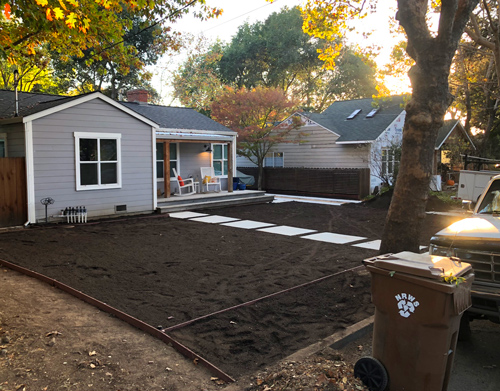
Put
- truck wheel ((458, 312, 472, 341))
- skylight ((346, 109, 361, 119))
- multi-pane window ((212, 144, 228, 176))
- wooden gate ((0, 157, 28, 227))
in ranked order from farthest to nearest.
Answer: skylight ((346, 109, 361, 119))
multi-pane window ((212, 144, 228, 176))
wooden gate ((0, 157, 28, 227))
truck wheel ((458, 312, 472, 341))

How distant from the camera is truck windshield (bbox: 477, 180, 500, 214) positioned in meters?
5.22

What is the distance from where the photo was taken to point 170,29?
10031 mm

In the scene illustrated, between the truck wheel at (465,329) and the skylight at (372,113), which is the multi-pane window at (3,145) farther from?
the skylight at (372,113)

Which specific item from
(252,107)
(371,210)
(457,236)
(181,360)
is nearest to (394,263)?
(457,236)

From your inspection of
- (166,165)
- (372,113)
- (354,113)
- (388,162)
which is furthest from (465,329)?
(354,113)

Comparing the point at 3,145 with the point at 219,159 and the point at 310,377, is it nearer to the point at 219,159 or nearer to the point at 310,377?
the point at 219,159

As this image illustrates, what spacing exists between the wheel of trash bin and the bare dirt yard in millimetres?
818

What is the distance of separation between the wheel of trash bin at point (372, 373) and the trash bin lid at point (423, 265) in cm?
77

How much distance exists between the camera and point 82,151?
11750mm

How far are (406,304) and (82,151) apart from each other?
10889mm

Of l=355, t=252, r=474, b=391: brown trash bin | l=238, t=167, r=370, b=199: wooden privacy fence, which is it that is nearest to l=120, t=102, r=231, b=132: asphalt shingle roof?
l=238, t=167, r=370, b=199: wooden privacy fence

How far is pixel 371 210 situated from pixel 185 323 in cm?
1234

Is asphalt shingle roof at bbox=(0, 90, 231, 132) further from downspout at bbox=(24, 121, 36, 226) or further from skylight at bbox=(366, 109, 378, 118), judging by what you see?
skylight at bbox=(366, 109, 378, 118)

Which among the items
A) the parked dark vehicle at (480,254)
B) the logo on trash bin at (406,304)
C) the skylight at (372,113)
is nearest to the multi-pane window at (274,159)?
the skylight at (372,113)
